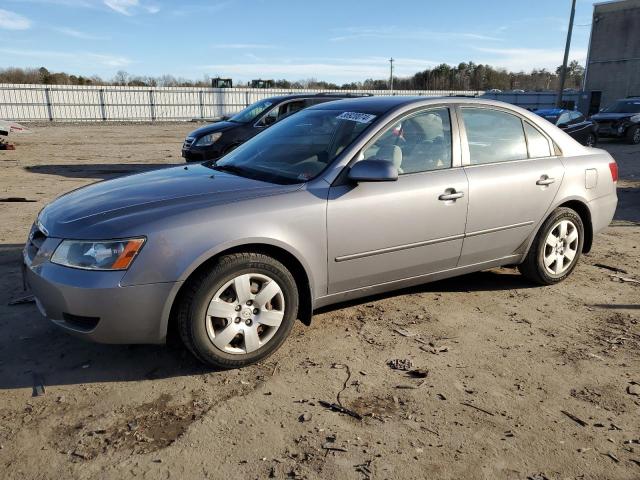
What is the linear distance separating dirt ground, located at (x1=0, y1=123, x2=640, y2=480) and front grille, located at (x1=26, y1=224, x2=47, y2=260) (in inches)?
27.4

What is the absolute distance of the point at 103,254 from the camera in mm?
2889

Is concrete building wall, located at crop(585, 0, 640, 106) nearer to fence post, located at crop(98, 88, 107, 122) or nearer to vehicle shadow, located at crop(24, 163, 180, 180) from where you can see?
fence post, located at crop(98, 88, 107, 122)

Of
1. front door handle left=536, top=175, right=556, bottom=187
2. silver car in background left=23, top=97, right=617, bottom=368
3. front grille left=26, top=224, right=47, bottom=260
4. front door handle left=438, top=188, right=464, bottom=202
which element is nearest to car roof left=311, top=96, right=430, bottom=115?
silver car in background left=23, top=97, right=617, bottom=368

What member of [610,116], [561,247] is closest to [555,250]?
[561,247]

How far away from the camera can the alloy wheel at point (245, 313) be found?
313 centimetres

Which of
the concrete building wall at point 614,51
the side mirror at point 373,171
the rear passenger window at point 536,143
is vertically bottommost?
the side mirror at point 373,171

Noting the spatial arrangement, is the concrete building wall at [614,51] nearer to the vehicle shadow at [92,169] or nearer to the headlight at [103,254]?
the vehicle shadow at [92,169]

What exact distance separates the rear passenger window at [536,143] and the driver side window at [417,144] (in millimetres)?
944

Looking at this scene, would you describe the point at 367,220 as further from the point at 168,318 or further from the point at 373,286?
the point at 168,318

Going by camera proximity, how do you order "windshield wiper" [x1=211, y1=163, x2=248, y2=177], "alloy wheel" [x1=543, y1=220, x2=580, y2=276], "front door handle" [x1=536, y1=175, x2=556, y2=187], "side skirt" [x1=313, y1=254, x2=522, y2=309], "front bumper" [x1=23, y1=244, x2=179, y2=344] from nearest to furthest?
"front bumper" [x1=23, y1=244, x2=179, y2=344] < "side skirt" [x1=313, y1=254, x2=522, y2=309] < "windshield wiper" [x1=211, y1=163, x2=248, y2=177] < "front door handle" [x1=536, y1=175, x2=556, y2=187] < "alloy wheel" [x1=543, y1=220, x2=580, y2=276]

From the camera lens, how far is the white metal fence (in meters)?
32.6

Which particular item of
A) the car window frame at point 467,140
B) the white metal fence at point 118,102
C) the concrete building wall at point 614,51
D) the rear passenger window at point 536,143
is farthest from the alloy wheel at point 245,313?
the concrete building wall at point 614,51

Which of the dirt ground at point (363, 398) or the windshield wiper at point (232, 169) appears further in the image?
the windshield wiper at point (232, 169)

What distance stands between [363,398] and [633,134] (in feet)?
67.6
